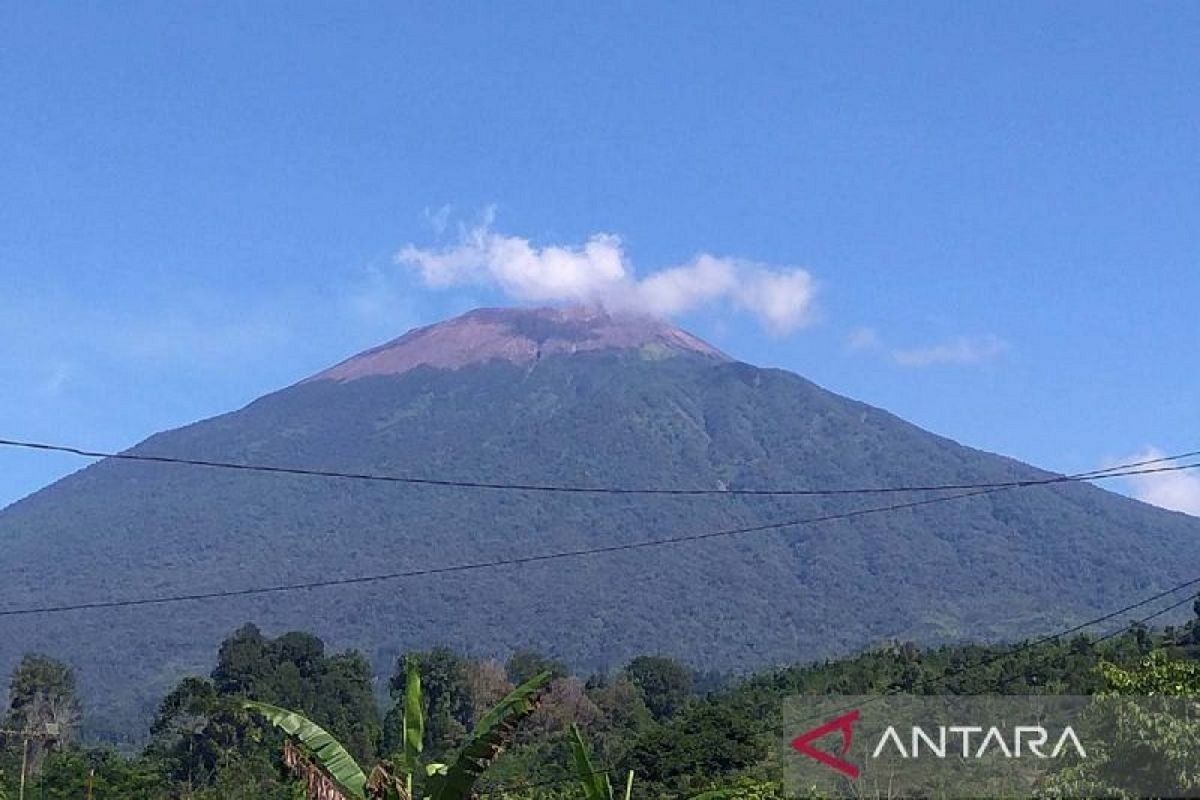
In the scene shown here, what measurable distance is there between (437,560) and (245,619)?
21.3 meters

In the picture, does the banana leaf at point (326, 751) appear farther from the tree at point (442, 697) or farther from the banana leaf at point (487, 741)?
the tree at point (442, 697)

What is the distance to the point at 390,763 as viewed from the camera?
14422 millimetres

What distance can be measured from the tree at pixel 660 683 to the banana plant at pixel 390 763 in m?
54.8

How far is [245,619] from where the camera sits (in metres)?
184

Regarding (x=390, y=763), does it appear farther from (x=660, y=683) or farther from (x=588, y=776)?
(x=660, y=683)

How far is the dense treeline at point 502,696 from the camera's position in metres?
37.9

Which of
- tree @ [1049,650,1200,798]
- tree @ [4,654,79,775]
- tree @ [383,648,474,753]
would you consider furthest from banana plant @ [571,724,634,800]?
tree @ [4,654,79,775]

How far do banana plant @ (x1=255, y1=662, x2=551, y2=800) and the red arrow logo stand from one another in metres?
15.9

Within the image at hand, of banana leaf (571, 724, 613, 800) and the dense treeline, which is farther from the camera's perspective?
the dense treeline

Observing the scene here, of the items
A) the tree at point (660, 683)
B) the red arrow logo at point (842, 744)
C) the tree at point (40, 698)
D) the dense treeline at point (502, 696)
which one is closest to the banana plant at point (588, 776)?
the dense treeline at point (502, 696)

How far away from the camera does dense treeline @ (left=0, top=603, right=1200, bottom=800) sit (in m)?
37.9

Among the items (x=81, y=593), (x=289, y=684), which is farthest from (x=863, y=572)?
(x=289, y=684)

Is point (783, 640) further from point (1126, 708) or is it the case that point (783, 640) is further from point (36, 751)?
point (1126, 708)

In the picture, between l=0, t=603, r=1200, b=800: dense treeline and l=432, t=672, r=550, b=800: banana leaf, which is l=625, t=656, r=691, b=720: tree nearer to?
l=0, t=603, r=1200, b=800: dense treeline
